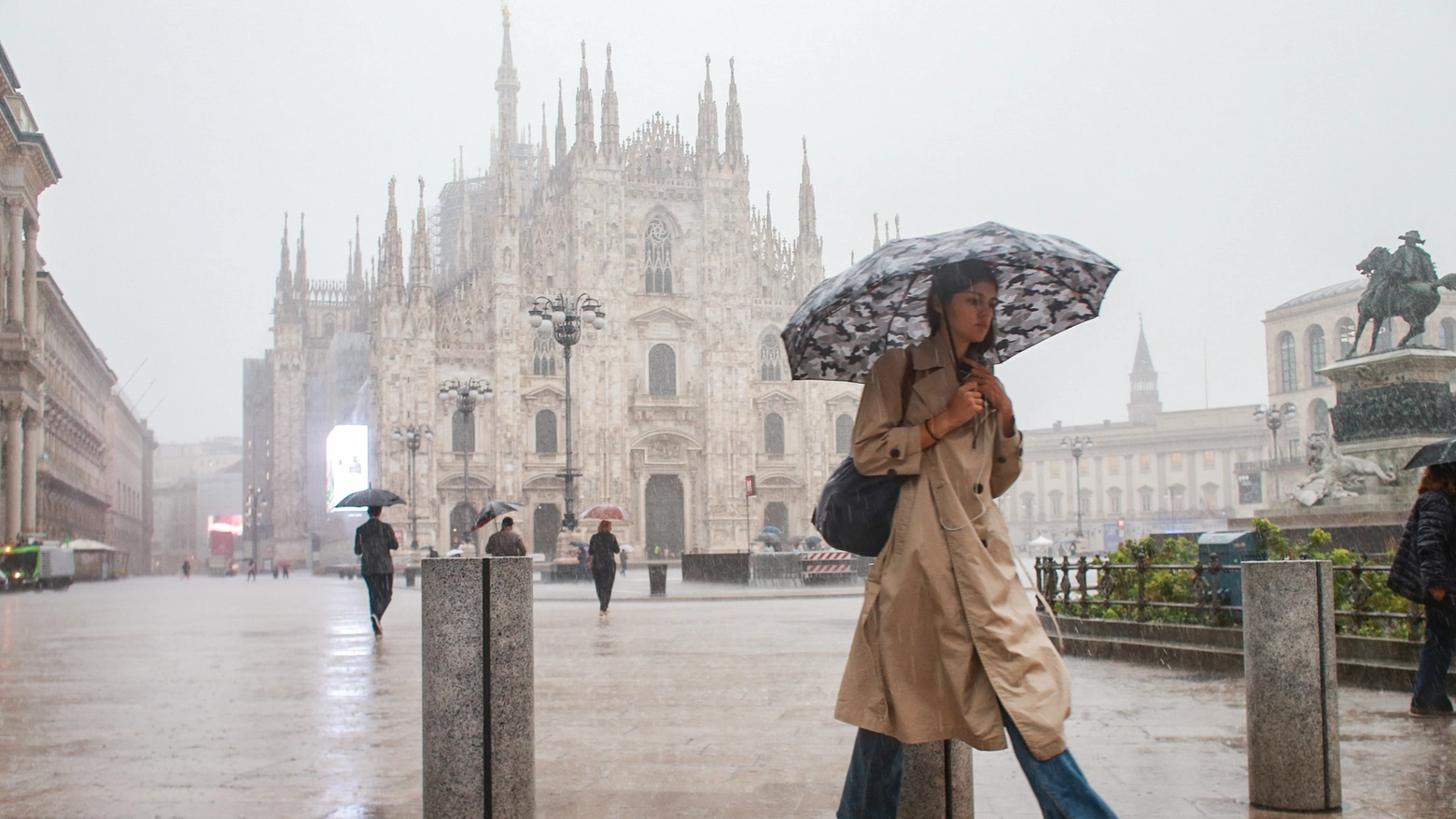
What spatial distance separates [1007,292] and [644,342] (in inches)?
1995

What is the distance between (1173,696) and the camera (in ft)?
27.0

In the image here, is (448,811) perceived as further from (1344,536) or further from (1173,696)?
(1344,536)

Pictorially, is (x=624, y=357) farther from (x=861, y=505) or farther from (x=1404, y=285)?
(x=861, y=505)

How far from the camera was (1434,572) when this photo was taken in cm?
670

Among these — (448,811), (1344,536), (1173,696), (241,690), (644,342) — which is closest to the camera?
(448,811)

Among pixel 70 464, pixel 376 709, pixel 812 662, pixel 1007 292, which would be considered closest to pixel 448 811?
pixel 1007 292

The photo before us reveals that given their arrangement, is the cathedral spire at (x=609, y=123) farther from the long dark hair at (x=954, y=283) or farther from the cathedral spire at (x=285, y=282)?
the long dark hair at (x=954, y=283)

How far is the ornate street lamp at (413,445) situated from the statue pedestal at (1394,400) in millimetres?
31509

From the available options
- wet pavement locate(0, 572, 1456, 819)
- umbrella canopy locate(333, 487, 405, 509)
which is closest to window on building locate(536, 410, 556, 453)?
umbrella canopy locate(333, 487, 405, 509)

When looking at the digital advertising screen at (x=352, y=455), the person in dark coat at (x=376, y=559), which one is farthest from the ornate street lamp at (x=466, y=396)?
the person in dark coat at (x=376, y=559)

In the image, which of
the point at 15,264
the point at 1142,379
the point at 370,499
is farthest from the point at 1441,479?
the point at 1142,379

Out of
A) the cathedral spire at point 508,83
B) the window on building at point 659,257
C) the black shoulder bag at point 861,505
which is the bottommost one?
the black shoulder bag at point 861,505

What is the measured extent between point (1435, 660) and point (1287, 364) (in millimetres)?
70657

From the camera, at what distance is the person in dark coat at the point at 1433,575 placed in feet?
22.0
